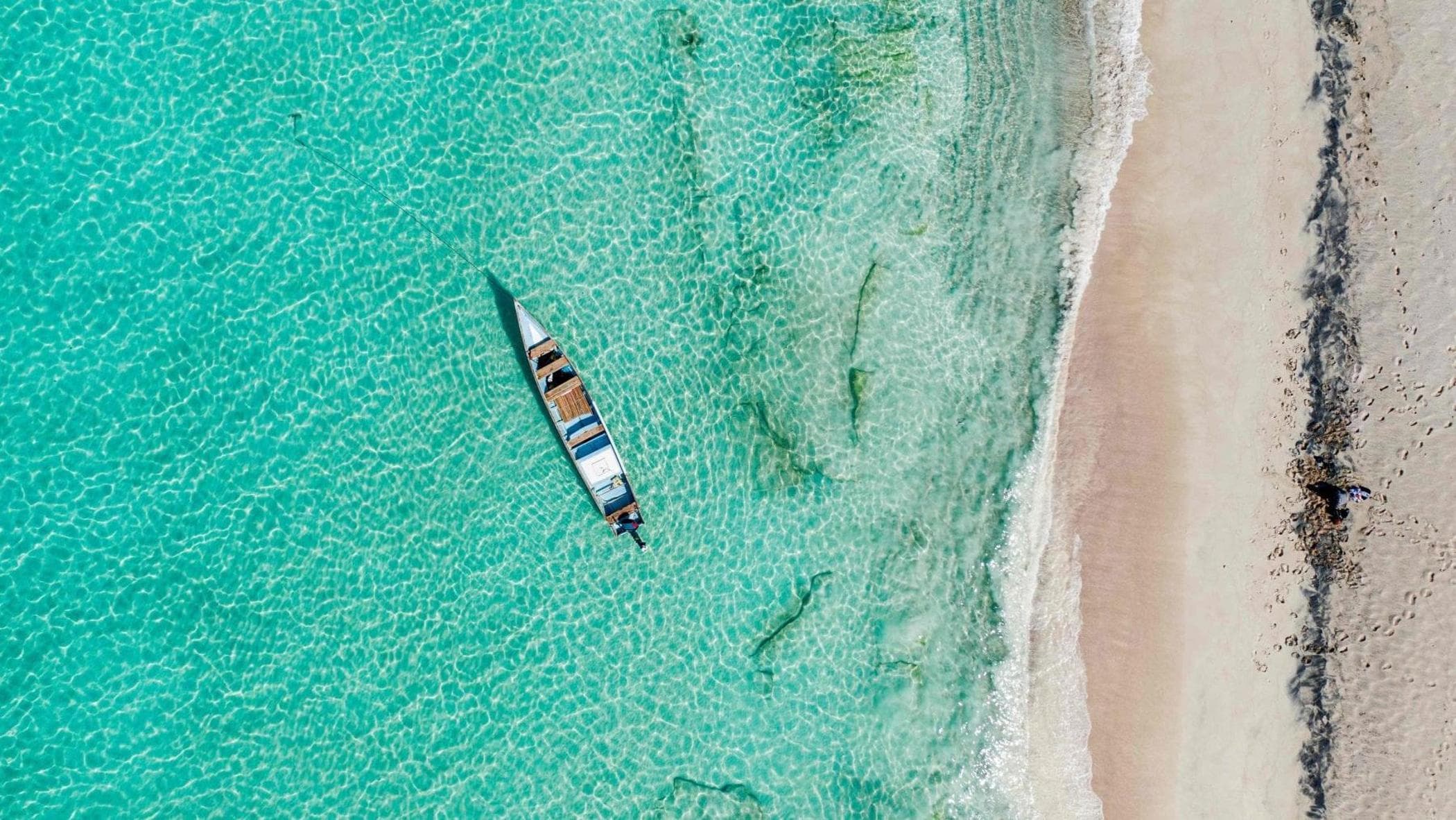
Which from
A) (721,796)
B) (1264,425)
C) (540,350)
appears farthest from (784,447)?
(1264,425)

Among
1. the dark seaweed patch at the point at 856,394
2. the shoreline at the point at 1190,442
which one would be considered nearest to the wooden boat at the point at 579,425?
the dark seaweed patch at the point at 856,394

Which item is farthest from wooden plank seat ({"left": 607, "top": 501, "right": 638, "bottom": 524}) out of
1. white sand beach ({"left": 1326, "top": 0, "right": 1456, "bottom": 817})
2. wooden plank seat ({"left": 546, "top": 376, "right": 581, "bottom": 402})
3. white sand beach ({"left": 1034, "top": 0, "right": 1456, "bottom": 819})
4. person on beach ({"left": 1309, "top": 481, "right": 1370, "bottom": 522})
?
white sand beach ({"left": 1326, "top": 0, "right": 1456, "bottom": 817})

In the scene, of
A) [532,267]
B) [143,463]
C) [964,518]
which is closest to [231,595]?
[143,463]

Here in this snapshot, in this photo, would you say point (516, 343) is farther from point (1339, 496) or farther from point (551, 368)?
point (1339, 496)

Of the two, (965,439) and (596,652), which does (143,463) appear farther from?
(965,439)

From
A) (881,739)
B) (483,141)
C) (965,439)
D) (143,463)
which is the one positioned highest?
(483,141)

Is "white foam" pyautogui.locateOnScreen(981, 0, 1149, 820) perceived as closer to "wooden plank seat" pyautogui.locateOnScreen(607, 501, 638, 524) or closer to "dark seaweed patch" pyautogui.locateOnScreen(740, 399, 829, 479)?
"dark seaweed patch" pyautogui.locateOnScreen(740, 399, 829, 479)

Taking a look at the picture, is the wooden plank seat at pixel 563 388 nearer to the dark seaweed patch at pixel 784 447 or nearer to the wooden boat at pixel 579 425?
the wooden boat at pixel 579 425
